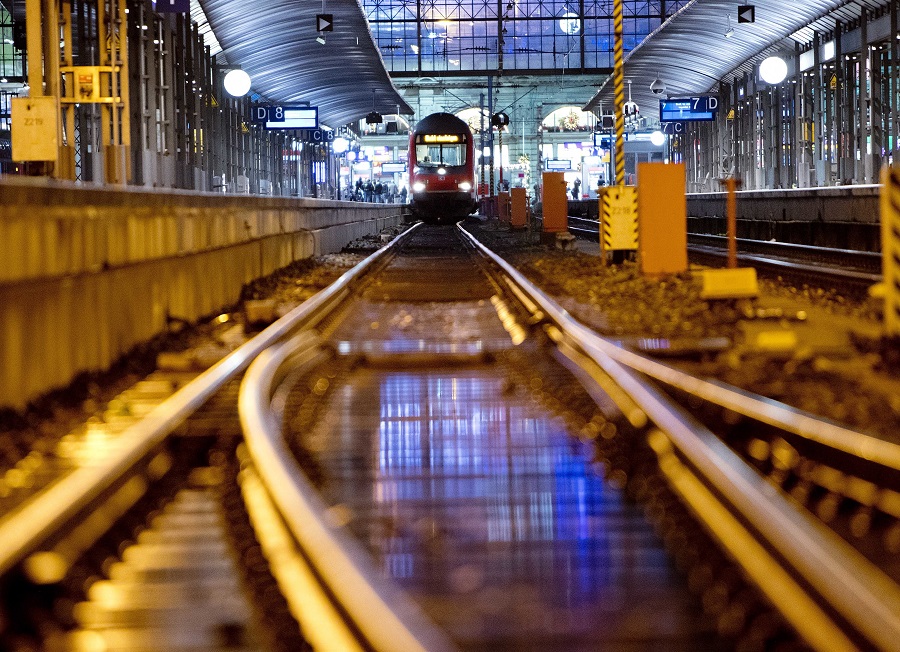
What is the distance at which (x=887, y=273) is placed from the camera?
33.6 feet

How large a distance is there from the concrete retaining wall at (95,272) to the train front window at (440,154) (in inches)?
1294

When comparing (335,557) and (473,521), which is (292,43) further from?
(335,557)

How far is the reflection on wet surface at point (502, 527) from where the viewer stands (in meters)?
3.53

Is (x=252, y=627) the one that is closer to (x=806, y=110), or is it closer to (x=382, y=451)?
(x=382, y=451)

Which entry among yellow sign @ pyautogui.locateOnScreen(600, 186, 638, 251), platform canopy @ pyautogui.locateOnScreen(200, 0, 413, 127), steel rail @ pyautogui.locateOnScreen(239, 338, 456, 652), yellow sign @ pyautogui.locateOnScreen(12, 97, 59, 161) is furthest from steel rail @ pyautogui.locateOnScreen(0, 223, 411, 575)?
platform canopy @ pyautogui.locateOnScreen(200, 0, 413, 127)

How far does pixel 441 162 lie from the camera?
4744cm

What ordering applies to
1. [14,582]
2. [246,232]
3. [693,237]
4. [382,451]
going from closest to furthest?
1. [14,582]
2. [382,451]
3. [246,232]
4. [693,237]

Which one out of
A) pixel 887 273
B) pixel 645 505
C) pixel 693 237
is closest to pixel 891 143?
pixel 693 237

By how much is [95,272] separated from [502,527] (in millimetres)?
4769

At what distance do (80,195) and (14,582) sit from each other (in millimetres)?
5043

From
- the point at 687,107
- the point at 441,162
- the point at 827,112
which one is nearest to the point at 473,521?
the point at 827,112

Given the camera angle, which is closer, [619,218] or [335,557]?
[335,557]

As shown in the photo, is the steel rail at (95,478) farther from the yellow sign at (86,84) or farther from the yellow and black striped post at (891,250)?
the yellow sign at (86,84)

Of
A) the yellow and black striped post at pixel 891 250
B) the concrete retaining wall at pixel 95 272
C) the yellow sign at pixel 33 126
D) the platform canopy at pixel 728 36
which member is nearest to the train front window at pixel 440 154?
the platform canopy at pixel 728 36
